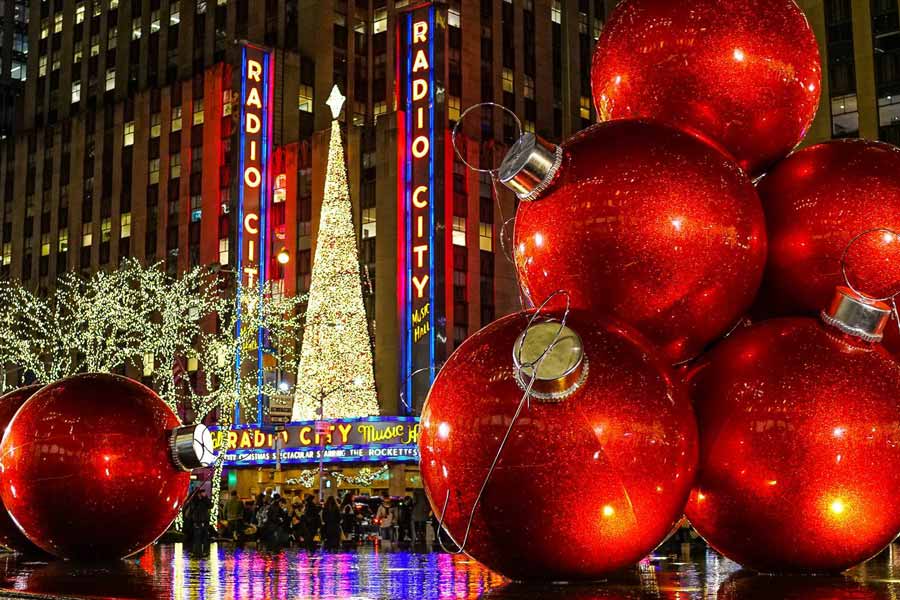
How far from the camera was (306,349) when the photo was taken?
39.5 meters

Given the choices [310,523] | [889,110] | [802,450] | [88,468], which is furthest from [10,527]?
[889,110]

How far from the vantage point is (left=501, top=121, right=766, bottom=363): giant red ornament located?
6.68 m

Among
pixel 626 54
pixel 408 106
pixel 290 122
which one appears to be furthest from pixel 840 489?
pixel 290 122

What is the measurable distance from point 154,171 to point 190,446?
60284 mm

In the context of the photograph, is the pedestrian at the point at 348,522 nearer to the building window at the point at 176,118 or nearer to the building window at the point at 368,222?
the building window at the point at 368,222

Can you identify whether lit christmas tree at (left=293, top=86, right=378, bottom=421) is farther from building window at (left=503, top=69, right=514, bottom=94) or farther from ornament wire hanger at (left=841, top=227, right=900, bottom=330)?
ornament wire hanger at (left=841, top=227, right=900, bottom=330)

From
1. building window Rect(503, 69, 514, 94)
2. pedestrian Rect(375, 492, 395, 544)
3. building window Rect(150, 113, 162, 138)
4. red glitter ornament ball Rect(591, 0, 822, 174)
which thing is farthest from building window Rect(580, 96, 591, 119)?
red glitter ornament ball Rect(591, 0, 822, 174)

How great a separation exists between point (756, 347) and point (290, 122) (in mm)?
56958

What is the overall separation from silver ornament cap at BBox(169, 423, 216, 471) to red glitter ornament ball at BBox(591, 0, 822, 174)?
4.69 metres

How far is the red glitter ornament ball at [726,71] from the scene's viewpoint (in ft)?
24.5

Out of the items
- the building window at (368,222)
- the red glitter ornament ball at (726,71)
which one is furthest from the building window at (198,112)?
the red glitter ornament ball at (726,71)

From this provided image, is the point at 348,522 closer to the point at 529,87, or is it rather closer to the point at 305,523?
the point at 305,523

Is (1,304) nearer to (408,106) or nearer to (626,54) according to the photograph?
(408,106)

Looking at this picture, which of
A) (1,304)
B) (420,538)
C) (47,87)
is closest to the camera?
(420,538)
